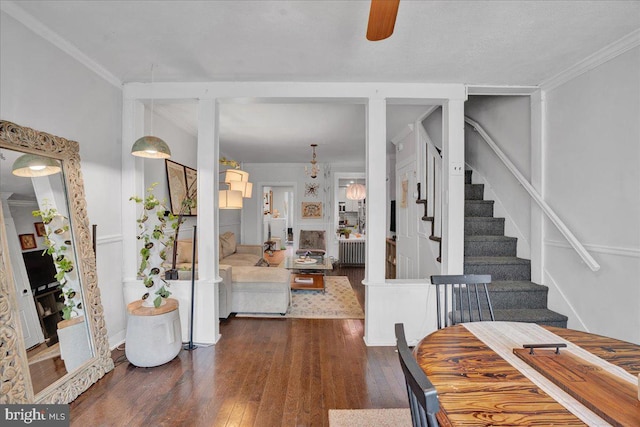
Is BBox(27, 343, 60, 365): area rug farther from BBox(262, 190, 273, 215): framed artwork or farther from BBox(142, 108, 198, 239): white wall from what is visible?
BBox(262, 190, 273, 215): framed artwork

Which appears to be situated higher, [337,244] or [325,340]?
[337,244]

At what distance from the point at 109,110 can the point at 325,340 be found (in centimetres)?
306

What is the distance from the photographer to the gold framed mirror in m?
1.61

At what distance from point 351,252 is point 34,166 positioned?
6.23 m

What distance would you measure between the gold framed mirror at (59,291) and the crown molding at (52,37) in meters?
0.71

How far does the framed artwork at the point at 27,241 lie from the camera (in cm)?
180

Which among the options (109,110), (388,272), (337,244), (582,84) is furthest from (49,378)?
(337,244)

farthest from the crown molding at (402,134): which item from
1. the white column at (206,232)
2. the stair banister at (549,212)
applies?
the white column at (206,232)

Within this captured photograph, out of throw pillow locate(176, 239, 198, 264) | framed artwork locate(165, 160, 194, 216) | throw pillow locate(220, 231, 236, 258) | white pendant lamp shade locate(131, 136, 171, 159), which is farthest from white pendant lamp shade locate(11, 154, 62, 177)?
throw pillow locate(220, 231, 236, 258)

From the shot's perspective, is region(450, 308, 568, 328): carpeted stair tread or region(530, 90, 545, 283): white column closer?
region(450, 308, 568, 328): carpeted stair tread

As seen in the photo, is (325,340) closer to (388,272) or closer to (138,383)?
(138,383)

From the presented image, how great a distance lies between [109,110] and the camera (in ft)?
8.84

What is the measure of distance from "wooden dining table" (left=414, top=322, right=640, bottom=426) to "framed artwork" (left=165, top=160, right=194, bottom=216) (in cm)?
346

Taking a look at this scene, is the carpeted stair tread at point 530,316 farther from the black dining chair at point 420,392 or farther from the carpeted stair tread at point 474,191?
the black dining chair at point 420,392
